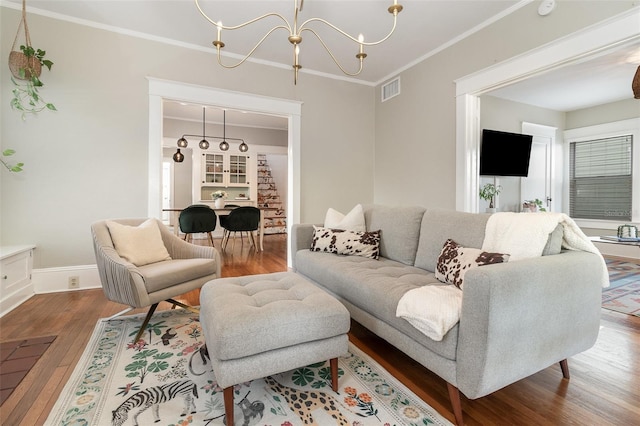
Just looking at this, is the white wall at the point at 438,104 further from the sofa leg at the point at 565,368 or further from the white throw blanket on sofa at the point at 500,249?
the sofa leg at the point at 565,368

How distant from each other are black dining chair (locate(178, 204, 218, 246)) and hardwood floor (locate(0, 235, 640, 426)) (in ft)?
7.95

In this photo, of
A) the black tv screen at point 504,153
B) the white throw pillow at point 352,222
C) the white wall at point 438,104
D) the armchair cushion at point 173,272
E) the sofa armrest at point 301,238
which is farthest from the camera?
the black tv screen at point 504,153

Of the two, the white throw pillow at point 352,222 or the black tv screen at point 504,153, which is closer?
the white throw pillow at point 352,222

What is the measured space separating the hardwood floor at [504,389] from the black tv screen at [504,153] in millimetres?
2496

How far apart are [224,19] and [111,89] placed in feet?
4.71

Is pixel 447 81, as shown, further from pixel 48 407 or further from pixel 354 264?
pixel 48 407

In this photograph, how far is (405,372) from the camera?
176 cm

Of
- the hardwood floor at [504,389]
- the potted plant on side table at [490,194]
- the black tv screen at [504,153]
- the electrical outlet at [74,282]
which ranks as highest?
the black tv screen at [504,153]

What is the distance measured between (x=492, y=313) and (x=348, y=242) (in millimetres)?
1565

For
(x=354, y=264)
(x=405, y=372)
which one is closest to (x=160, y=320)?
(x=354, y=264)

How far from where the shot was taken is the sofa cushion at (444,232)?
201cm

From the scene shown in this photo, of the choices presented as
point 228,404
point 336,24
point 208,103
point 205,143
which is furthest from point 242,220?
point 228,404

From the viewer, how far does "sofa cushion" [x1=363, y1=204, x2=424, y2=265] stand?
248 centimetres

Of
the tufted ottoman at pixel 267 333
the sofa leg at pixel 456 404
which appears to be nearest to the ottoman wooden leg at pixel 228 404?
the tufted ottoman at pixel 267 333
